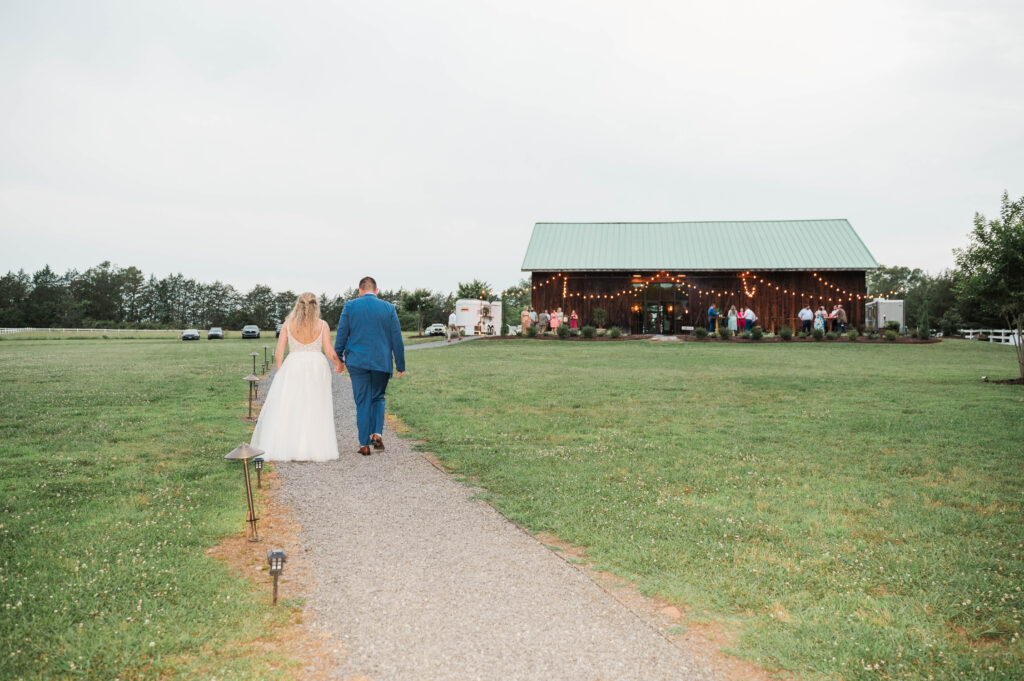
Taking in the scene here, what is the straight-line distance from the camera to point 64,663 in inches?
126

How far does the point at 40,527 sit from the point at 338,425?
529 centimetres

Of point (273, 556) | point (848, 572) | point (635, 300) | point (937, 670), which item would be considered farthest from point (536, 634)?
point (635, 300)

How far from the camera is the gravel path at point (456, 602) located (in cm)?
329

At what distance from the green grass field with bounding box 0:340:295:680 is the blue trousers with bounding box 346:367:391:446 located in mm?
1522

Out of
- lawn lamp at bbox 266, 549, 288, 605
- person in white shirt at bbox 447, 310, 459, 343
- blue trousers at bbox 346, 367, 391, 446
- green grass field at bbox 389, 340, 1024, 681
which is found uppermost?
person in white shirt at bbox 447, 310, 459, 343

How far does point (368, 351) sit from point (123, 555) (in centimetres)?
392

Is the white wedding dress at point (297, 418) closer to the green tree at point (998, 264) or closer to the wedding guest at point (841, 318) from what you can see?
the green tree at point (998, 264)

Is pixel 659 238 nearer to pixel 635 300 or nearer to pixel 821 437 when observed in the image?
pixel 635 300

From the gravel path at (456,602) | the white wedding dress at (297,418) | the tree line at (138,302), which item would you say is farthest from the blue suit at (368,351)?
the tree line at (138,302)

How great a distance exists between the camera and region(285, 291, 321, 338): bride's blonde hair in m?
8.04

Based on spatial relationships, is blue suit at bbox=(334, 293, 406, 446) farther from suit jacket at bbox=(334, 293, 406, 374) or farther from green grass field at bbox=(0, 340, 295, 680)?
green grass field at bbox=(0, 340, 295, 680)

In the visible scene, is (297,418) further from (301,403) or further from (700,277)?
(700,277)

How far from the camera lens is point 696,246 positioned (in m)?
41.2

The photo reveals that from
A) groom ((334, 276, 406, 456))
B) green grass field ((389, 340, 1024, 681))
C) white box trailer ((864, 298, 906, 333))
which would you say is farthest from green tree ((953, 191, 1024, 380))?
white box trailer ((864, 298, 906, 333))
